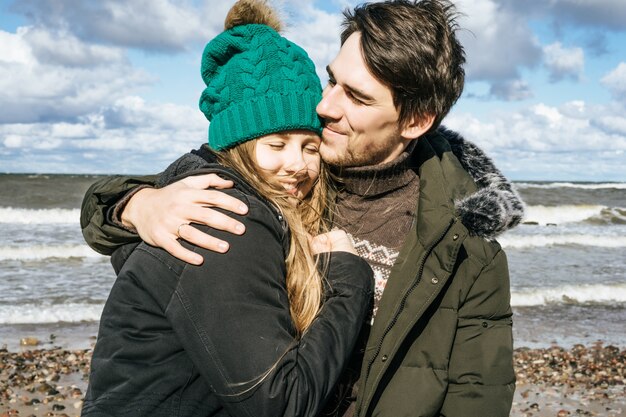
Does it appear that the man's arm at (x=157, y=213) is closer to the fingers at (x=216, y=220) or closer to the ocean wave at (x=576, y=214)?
the fingers at (x=216, y=220)

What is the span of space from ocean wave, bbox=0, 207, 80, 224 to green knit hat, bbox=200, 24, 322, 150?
21421 mm

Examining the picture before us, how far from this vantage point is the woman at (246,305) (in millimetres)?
2078

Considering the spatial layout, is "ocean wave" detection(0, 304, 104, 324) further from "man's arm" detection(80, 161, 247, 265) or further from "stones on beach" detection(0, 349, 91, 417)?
"man's arm" detection(80, 161, 247, 265)

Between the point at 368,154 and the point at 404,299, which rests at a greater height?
the point at 368,154

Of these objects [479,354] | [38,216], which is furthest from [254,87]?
[38,216]

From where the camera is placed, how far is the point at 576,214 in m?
30.7

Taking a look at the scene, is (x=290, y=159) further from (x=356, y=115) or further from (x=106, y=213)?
(x=106, y=213)

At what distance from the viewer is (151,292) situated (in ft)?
7.04

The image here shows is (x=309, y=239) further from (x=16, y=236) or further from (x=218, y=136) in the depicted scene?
(x=16, y=236)

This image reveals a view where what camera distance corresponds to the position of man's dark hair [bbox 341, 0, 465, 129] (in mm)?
3240

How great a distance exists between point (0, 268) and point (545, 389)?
1098cm

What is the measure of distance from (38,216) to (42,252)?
29.4 feet

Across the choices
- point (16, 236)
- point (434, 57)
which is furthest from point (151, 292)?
point (16, 236)

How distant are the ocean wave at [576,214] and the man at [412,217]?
2614 centimetres
